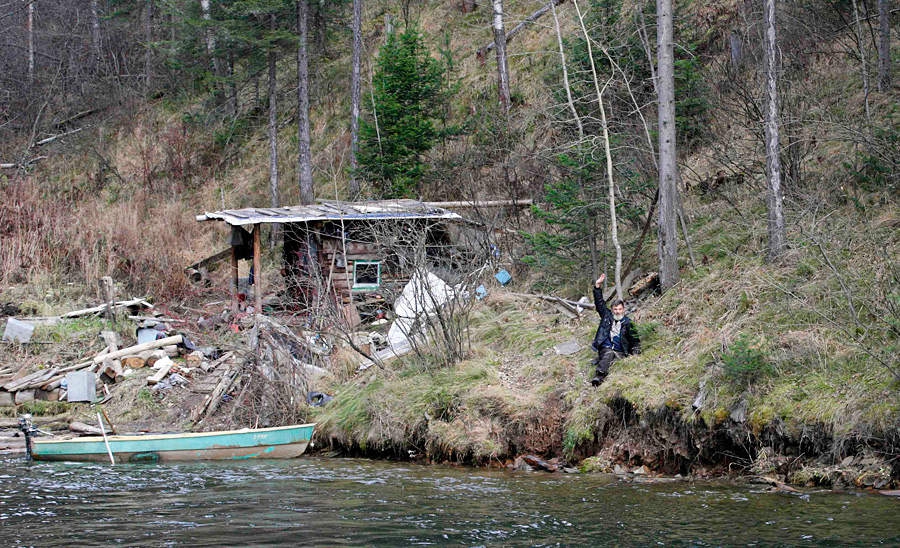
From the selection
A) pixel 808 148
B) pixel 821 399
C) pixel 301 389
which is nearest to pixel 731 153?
pixel 808 148

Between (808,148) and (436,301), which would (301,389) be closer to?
(436,301)

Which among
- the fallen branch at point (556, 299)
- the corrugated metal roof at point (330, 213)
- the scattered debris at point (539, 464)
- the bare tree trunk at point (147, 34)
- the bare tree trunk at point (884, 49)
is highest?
the bare tree trunk at point (147, 34)

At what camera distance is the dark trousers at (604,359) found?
1280 centimetres

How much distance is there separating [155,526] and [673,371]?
7126 mm

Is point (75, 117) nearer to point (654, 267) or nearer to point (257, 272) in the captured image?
point (257, 272)

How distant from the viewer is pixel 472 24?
34.2 m

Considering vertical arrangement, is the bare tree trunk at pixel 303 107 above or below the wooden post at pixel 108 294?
above

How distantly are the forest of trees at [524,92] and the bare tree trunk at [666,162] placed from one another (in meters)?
0.03

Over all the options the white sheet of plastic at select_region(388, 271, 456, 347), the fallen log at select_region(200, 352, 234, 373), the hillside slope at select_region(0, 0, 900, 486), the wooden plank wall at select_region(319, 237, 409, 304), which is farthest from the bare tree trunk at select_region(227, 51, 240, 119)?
the white sheet of plastic at select_region(388, 271, 456, 347)

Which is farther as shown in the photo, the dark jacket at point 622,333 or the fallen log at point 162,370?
the fallen log at point 162,370

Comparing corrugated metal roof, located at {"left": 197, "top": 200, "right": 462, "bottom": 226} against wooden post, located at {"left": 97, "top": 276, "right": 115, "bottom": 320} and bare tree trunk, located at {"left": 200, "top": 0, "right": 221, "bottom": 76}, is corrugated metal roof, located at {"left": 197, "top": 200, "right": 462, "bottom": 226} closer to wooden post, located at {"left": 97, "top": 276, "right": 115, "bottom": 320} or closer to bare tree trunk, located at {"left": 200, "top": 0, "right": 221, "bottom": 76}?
wooden post, located at {"left": 97, "top": 276, "right": 115, "bottom": 320}

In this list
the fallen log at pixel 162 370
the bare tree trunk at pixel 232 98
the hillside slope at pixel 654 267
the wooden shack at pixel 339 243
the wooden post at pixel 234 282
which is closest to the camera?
the hillside slope at pixel 654 267

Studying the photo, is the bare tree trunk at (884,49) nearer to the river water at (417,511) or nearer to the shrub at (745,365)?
the shrub at (745,365)

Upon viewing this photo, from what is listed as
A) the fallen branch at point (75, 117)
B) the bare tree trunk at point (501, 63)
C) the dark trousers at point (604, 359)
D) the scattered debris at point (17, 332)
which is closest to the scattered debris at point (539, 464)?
the dark trousers at point (604, 359)
